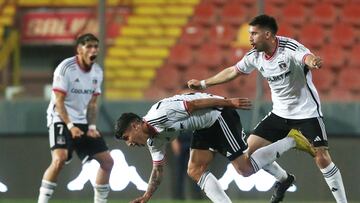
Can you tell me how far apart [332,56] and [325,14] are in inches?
31.2

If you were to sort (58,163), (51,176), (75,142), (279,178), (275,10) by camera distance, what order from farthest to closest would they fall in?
1. (275,10)
2. (75,142)
3. (58,163)
4. (51,176)
5. (279,178)

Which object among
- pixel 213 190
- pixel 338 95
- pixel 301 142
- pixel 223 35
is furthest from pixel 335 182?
pixel 223 35

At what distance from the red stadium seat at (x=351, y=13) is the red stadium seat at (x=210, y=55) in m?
2.11

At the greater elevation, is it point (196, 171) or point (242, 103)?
point (242, 103)

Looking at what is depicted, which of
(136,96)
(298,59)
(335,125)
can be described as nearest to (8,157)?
(136,96)

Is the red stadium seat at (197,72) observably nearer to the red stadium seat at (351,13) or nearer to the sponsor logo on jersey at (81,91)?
the red stadium seat at (351,13)

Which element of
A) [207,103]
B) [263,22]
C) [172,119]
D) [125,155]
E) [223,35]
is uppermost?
[263,22]

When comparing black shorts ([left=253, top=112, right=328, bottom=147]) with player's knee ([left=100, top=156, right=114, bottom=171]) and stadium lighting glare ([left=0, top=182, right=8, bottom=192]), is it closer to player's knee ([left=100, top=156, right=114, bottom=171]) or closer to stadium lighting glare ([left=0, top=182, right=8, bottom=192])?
player's knee ([left=100, top=156, right=114, bottom=171])

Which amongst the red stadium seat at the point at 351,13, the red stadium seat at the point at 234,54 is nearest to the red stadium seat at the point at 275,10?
the red stadium seat at the point at 234,54

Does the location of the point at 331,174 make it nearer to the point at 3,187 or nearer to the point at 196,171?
the point at 196,171

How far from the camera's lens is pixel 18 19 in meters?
18.9

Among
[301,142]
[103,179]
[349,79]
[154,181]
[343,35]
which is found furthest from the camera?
[343,35]

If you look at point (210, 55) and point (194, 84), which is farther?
point (210, 55)

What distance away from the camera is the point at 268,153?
10867mm
